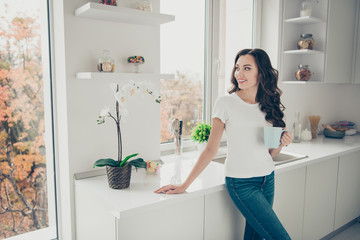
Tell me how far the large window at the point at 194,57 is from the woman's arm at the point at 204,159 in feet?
2.73

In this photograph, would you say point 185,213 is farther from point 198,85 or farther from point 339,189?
point 339,189

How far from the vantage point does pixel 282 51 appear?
2.95 metres

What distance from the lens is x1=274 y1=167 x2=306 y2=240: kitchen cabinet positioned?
2141 mm

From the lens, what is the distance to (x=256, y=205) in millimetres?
1659

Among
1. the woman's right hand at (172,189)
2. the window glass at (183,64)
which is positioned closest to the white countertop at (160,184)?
the woman's right hand at (172,189)

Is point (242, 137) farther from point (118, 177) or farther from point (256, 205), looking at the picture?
point (118, 177)

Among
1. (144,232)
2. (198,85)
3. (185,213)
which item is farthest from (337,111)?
(144,232)

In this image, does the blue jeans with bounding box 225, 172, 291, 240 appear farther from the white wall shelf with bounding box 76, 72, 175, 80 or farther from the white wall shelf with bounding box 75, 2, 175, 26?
the white wall shelf with bounding box 75, 2, 175, 26

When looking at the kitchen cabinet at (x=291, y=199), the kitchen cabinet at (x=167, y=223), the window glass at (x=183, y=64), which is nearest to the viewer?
the kitchen cabinet at (x=167, y=223)

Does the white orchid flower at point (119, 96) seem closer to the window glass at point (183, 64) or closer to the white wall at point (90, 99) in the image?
the white wall at point (90, 99)

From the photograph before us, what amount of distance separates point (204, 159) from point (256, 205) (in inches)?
14.6

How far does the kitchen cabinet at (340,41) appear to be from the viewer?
291cm

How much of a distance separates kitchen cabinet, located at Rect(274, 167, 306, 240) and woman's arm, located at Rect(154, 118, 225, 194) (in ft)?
2.19

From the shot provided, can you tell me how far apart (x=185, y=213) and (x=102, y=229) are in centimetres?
41
